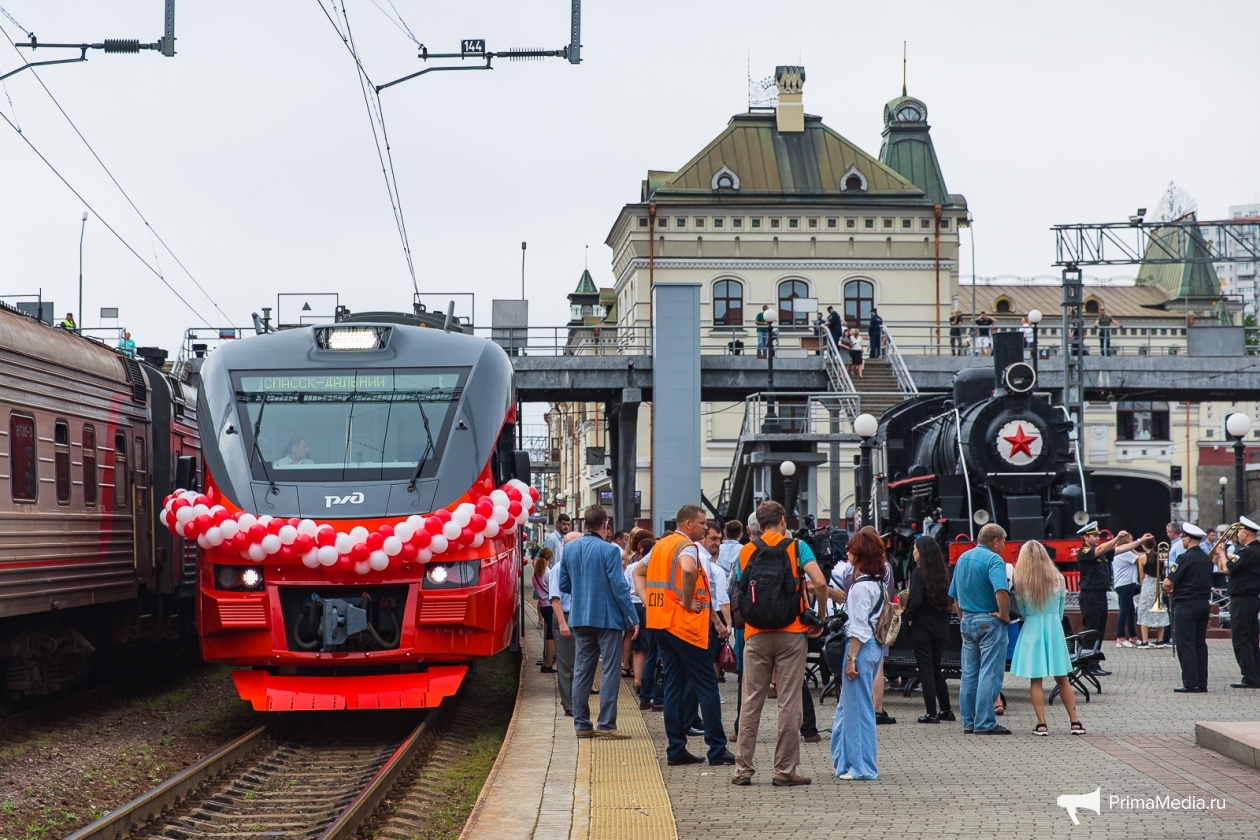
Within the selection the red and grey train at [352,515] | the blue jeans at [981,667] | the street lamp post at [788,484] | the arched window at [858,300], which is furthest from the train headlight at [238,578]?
the arched window at [858,300]

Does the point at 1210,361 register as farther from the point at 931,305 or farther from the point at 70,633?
the point at 70,633

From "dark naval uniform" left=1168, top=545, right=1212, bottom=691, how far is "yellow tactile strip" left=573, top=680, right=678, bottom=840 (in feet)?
19.9

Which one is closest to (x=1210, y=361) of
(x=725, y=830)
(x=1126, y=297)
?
(x=725, y=830)

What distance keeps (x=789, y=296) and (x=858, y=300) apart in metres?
2.62

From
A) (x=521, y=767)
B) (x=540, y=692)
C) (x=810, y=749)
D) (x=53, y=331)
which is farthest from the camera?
(x=540, y=692)

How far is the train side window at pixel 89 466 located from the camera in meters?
15.0

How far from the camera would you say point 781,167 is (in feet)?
202

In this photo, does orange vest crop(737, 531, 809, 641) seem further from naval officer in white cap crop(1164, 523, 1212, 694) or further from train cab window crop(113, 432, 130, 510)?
train cab window crop(113, 432, 130, 510)

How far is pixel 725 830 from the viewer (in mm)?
8438

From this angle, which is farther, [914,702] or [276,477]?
[914,702]

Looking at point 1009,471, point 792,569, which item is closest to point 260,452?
point 792,569

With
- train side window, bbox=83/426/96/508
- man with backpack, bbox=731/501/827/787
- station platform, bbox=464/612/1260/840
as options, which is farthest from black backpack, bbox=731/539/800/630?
train side window, bbox=83/426/96/508

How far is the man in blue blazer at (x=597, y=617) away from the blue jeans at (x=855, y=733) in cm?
223

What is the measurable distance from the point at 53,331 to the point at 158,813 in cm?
646
